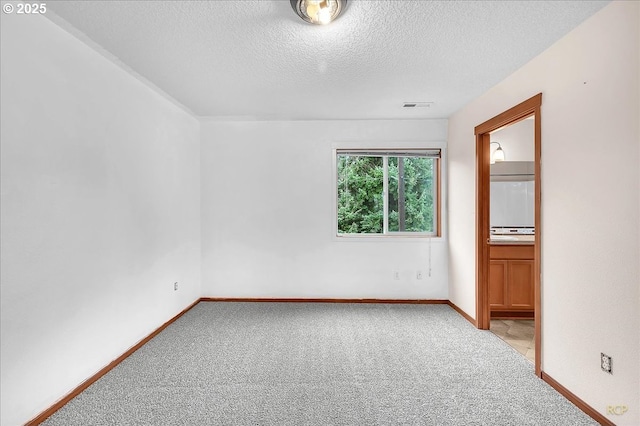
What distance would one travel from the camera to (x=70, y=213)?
2225 millimetres

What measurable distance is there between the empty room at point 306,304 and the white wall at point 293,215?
0.28 meters

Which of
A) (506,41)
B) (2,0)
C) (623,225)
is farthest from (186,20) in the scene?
(623,225)

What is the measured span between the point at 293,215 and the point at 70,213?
260 cm

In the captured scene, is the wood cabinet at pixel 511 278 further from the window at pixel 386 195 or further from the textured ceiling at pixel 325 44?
the textured ceiling at pixel 325 44

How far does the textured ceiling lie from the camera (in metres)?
1.96

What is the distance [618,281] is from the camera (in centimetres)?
186

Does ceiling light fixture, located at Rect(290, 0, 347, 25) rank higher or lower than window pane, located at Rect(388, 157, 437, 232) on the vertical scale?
higher

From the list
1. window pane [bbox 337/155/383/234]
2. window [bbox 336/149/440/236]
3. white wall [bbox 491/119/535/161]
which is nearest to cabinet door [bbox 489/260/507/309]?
window [bbox 336/149/440/236]

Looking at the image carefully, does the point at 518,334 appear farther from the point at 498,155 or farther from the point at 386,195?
the point at 498,155

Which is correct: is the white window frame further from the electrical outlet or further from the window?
the electrical outlet

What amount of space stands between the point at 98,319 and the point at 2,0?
6.75 ft

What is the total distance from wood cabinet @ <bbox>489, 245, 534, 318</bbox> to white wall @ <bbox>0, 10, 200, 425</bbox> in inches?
145

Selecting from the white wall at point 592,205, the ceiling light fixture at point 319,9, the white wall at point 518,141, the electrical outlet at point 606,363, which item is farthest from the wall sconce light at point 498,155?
the ceiling light fixture at point 319,9

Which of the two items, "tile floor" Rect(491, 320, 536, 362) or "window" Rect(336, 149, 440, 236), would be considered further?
"window" Rect(336, 149, 440, 236)
